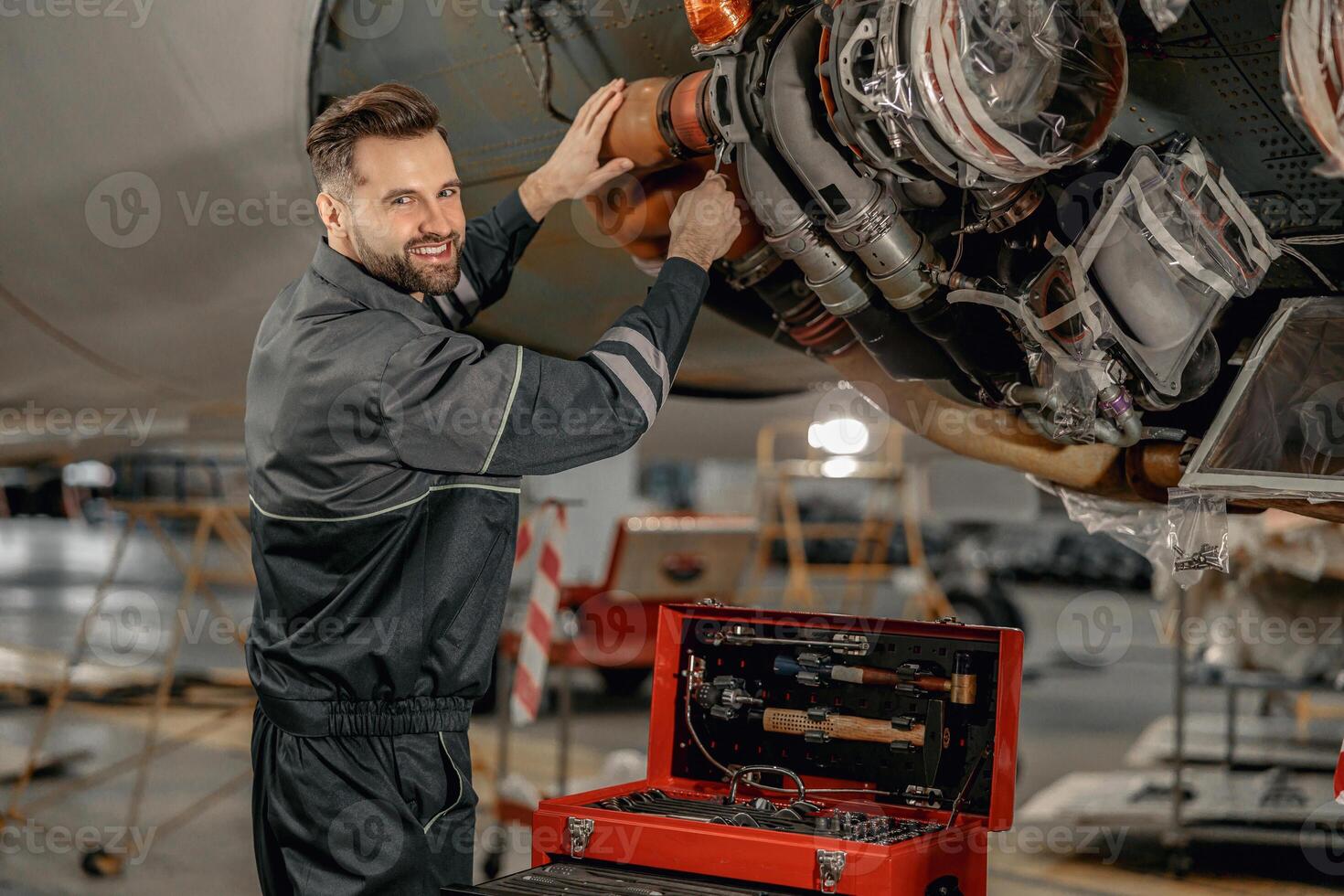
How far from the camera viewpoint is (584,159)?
6.78ft

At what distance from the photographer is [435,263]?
1.88 meters

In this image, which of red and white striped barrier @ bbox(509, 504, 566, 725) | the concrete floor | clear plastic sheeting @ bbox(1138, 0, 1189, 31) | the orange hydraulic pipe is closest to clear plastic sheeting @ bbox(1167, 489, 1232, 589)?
clear plastic sheeting @ bbox(1138, 0, 1189, 31)

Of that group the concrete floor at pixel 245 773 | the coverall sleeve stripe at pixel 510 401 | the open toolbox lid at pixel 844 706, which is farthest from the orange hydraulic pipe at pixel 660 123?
the concrete floor at pixel 245 773

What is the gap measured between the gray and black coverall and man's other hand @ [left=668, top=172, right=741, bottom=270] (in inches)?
1.3

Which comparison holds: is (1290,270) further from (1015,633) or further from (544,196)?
(544,196)

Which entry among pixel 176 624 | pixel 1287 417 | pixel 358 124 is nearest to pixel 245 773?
pixel 176 624

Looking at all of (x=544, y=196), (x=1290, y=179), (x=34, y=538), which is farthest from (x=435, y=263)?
(x=34, y=538)

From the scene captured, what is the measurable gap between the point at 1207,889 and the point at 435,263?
12.0ft

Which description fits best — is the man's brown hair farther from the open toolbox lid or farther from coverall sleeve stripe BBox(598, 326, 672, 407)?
the open toolbox lid

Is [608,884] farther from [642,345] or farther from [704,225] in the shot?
[704,225]

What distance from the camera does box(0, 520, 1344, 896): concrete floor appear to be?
423 cm

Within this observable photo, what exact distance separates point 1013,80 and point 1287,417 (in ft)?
2.18

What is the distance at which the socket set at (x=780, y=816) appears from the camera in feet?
5.65

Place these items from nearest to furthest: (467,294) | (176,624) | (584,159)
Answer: (584,159) < (467,294) < (176,624)
